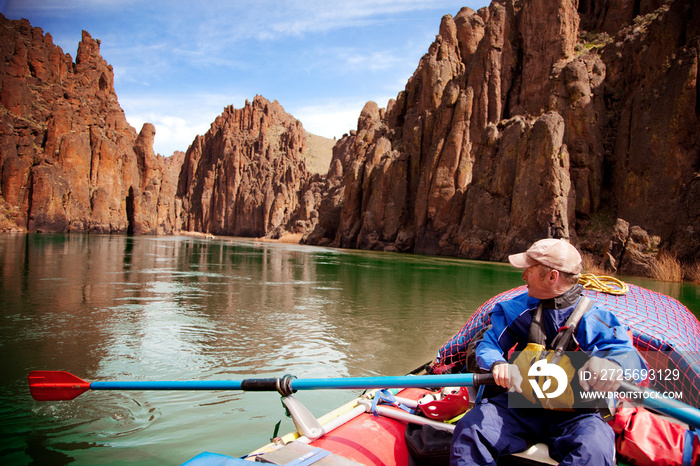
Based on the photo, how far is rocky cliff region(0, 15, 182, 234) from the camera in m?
66.2

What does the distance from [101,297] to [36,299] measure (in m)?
1.64

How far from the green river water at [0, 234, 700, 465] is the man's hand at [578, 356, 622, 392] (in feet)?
12.3

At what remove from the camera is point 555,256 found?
324cm

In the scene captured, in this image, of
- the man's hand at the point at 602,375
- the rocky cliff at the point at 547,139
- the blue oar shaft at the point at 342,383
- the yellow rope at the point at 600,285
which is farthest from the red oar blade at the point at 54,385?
the rocky cliff at the point at 547,139

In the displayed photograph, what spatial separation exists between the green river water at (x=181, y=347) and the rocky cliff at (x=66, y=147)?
58525 mm

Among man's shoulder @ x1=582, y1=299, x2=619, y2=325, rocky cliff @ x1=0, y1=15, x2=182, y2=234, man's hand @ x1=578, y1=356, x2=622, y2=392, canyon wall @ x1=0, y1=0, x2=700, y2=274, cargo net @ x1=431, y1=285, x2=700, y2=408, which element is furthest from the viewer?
rocky cliff @ x1=0, y1=15, x2=182, y2=234

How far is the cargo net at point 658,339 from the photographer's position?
404 cm

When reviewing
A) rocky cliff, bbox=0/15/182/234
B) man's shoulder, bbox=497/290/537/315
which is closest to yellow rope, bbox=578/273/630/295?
man's shoulder, bbox=497/290/537/315

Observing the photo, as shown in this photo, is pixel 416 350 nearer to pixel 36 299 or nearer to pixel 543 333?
pixel 543 333

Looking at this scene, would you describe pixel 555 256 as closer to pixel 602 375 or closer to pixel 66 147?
pixel 602 375

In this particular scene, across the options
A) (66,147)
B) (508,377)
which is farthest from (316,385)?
(66,147)

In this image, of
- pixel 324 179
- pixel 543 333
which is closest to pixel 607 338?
pixel 543 333

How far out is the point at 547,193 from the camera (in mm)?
39125

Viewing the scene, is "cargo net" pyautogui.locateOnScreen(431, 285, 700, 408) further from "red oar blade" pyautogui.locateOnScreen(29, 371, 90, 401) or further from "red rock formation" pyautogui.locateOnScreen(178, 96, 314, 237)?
"red rock formation" pyautogui.locateOnScreen(178, 96, 314, 237)
